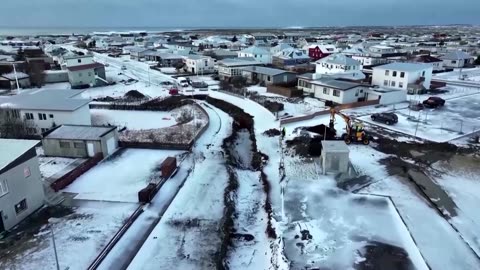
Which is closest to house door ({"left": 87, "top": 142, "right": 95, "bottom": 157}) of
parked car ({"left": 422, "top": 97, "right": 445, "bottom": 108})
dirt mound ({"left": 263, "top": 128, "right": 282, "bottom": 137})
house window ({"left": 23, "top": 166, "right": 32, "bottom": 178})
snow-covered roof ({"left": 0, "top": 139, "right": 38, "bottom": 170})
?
snow-covered roof ({"left": 0, "top": 139, "right": 38, "bottom": 170})

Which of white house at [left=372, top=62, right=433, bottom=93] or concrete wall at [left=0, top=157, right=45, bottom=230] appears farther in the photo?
white house at [left=372, top=62, right=433, bottom=93]

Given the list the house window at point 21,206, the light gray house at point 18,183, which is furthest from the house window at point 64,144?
the house window at point 21,206

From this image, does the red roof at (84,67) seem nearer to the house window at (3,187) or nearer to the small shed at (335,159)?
the house window at (3,187)

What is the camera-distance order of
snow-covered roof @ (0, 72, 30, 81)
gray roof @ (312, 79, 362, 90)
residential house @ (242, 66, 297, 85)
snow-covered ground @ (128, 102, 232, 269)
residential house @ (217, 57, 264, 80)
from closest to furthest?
snow-covered ground @ (128, 102, 232, 269) → gray roof @ (312, 79, 362, 90) → snow-covered roof @ (0, 72, 30, 81) → residential house @ (242, 66, 297, 85) → residential house @ (217, 57, 264, 80)

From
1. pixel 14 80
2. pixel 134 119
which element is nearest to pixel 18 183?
pixel 134 119

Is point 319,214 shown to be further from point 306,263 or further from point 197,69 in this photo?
point 197,69

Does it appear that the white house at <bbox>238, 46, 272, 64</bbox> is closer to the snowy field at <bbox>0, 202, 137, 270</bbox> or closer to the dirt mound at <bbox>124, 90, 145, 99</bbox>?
the dirt mound at <bbox>124, 90, 145, 99</bbox>
